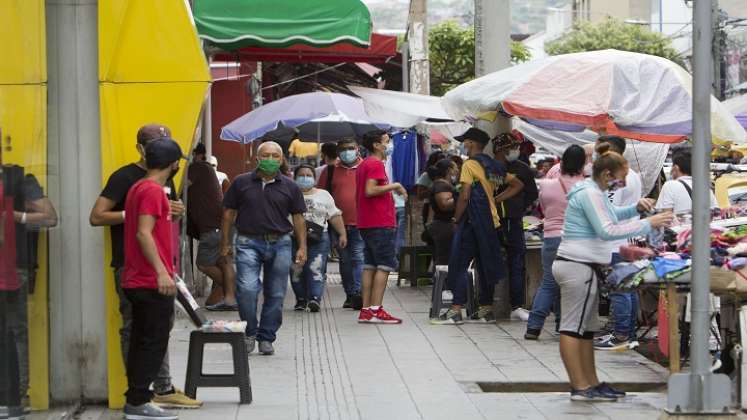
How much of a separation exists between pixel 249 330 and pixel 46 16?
368cm

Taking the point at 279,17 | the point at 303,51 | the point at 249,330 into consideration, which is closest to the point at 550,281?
the point at 249,330

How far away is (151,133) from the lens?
8.34 metres

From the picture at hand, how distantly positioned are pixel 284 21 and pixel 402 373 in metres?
4.97

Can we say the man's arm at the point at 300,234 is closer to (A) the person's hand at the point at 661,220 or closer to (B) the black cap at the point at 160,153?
(B) the black cap at the point at 160,153

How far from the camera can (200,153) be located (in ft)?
50.6

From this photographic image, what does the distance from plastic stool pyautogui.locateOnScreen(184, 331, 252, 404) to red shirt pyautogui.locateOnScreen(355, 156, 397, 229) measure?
196 inches

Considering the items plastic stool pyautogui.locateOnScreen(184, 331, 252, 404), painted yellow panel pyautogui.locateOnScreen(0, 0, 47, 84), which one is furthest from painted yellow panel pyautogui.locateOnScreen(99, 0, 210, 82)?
plastic stool pyautogui.locateOnScreen(184, 331, 252, 404)

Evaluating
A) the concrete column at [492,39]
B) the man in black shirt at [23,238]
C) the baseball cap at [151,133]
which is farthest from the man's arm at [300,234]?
the concrete column at [492,39]

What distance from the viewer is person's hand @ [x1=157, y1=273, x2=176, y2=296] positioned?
796 centimetres

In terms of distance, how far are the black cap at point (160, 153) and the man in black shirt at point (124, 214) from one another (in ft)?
0.57

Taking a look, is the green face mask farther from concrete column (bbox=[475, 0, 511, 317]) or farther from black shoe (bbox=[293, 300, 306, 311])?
black shoe (bbox=[293, 300, 306, 311])

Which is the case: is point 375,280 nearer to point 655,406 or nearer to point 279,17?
point 279,17

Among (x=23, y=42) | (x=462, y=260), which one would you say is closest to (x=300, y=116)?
(x=462, y=260)

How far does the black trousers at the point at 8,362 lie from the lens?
21.8ft
